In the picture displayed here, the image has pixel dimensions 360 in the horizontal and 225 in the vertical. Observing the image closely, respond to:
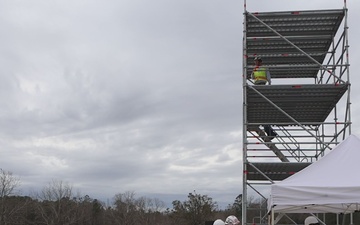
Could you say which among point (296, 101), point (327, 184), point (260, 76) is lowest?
point (327, 184)

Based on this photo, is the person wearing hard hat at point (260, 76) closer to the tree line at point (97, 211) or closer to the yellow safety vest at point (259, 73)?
the yellow safety vest at point (259, 73)

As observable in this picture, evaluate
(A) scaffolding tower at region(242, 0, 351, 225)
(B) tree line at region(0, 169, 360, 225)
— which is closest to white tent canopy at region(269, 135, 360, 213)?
(A) scaffolding tower at region(242, 0, 351, 225)

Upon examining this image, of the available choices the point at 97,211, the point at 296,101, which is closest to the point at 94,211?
the point at 97,211

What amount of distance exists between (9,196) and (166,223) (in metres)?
25.9

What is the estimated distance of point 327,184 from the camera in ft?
26.9

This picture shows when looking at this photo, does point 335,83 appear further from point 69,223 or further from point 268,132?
point 69,223

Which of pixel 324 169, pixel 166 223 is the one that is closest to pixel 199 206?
pixel 166 223

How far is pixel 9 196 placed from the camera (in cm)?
6694

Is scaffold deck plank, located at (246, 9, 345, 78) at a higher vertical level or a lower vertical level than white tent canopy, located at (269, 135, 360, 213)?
higher

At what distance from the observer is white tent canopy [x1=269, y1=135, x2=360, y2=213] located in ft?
26.1

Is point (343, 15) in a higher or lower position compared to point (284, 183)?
higher

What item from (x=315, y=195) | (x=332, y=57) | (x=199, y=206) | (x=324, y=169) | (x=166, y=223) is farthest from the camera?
(x=166, y=223)

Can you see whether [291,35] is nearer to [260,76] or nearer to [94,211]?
[260,76]

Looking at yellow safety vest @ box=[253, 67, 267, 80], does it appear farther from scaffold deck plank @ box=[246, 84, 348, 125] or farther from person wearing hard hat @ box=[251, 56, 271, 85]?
scaffold deck plank @ box=[246, 84, 348, 125]
